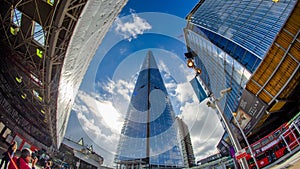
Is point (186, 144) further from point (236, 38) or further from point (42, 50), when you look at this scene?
point (42, 50)

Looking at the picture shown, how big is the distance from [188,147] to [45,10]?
97.9m

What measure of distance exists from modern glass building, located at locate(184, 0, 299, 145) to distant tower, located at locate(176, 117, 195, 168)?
212ft

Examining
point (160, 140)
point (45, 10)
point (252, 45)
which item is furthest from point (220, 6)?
point (160, 140)

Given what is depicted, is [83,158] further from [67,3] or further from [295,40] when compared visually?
[295,40]

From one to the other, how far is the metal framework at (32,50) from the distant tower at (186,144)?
262 feet

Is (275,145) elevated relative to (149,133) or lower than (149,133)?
lower

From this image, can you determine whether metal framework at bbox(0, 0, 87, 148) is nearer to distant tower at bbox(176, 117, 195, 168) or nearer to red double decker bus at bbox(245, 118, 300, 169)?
red double decker bus at bbox(245, 118, 300, 169)

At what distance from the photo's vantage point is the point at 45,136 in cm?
2612

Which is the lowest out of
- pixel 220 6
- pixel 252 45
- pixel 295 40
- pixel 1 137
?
pixel 1 137

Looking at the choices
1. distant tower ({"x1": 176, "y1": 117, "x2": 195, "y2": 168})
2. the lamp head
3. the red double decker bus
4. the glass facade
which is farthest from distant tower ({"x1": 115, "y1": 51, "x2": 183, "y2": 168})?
the lamp head

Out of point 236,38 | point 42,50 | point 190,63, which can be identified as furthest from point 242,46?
point 42,50

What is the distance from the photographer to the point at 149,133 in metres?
87.4

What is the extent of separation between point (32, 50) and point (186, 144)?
312 feet

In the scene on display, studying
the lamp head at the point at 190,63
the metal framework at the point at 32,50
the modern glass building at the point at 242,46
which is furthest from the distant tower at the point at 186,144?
the lamp head at the point at 190,63
